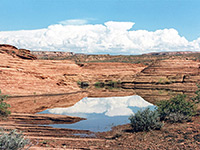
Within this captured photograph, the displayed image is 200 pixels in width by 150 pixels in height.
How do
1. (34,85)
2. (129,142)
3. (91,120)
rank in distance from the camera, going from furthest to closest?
(34,85), (91,120), (129,142)

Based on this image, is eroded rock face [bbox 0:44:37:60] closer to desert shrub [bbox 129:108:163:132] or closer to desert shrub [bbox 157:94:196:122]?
desert shrub [bbox 157:94:196:122]

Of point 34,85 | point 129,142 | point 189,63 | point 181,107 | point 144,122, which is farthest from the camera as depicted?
point 189,63

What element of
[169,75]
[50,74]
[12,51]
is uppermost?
[12,51]

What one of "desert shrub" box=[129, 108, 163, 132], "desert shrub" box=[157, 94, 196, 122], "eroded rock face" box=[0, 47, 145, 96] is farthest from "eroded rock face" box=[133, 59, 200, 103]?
"desert shrub" box=[129, 108, 163, 132]

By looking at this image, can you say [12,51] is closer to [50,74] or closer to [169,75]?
[50,74]

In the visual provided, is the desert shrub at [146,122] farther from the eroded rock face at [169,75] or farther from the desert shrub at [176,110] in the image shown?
the eroded rock face at [169,75]

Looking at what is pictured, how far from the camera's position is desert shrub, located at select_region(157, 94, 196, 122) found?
9227 millimetres

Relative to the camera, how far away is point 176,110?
9.62 meters

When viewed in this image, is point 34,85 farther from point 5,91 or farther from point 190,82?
point 190,82

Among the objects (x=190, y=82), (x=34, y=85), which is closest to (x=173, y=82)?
(x=190, y=82)

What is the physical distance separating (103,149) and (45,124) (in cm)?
456

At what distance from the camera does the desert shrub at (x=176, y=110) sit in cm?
923

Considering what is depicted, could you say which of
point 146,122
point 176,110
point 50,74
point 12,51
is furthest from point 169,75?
point 146,122

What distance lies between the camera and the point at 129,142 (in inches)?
267
